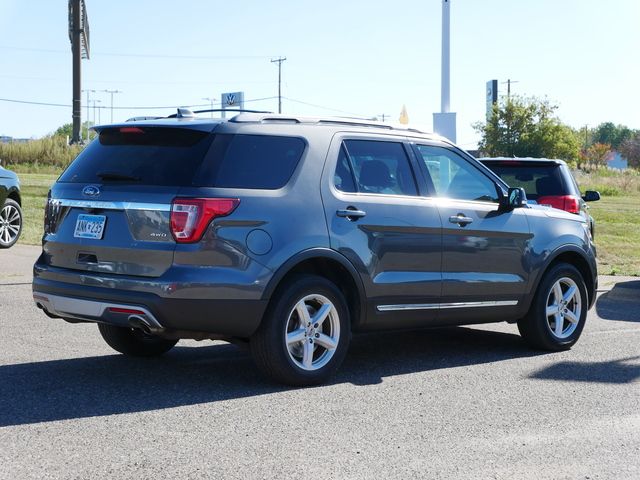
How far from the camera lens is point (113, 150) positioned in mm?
7055

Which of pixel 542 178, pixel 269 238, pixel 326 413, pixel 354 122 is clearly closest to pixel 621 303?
pixel 542 178

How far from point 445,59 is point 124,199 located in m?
15.1

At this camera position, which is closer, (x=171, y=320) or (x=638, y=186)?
(x=171, y=320)

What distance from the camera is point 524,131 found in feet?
226

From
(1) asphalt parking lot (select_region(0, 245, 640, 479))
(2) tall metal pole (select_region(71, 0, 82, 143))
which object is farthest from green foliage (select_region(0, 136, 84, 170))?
(1) asphalt parking lot (select_region(0, 245, 640, 479))

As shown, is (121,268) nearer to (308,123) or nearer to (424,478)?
(308,123)

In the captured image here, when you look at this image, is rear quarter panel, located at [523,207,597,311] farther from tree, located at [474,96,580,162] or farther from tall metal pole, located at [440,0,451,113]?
tree, located at [474,96,580,162]

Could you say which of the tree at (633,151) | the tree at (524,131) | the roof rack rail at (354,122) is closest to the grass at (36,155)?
the tree at (524,131)

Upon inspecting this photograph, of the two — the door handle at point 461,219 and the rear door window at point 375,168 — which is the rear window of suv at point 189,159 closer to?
the rear door window at point 375,168

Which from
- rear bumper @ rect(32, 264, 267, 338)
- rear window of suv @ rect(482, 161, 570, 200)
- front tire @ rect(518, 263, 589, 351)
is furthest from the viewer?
rear window of suv @ rect(482, 161, 570, 200)

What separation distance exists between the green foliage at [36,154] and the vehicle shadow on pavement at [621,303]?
40892 millimetres

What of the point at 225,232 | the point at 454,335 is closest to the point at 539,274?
the point at 454,335

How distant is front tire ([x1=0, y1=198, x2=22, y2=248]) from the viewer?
1688 cm

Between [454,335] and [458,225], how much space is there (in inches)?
83.3
